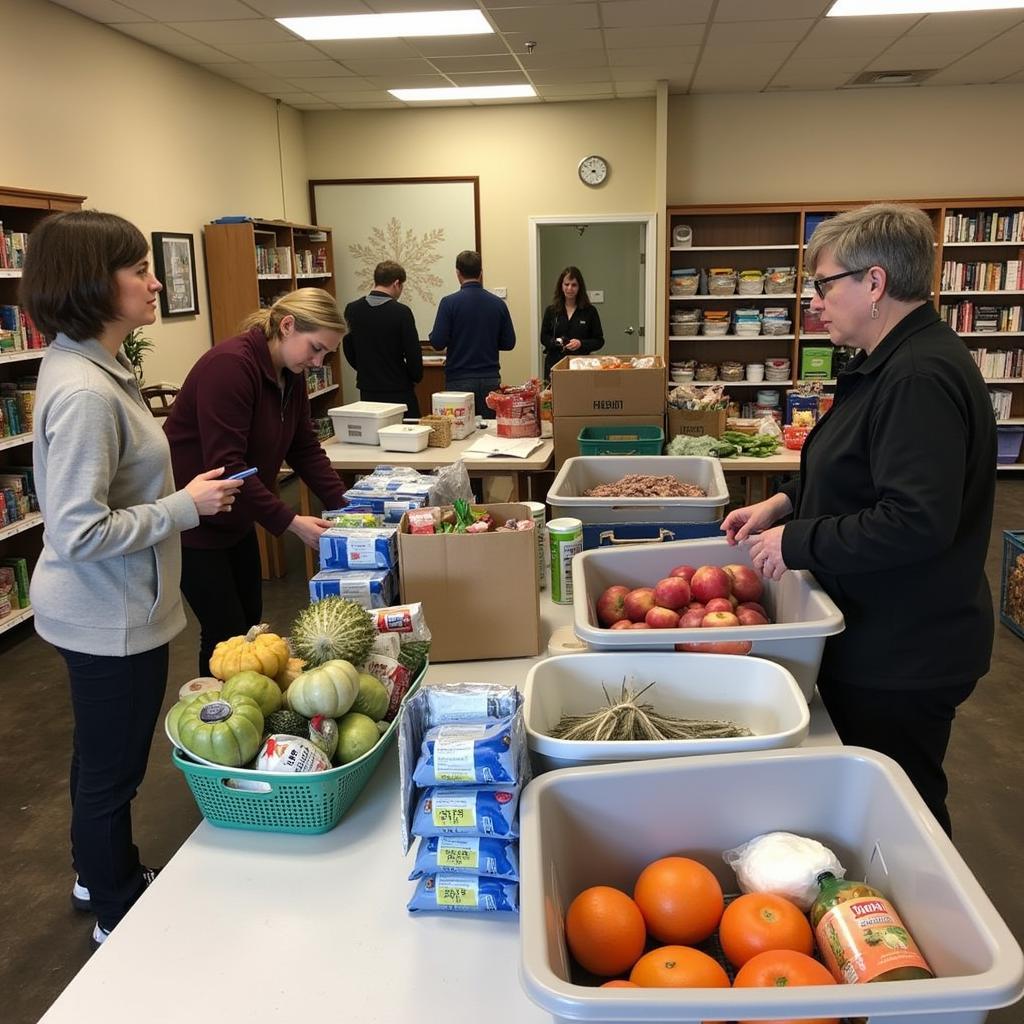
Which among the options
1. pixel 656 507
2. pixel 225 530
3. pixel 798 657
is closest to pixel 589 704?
pixel 798 657

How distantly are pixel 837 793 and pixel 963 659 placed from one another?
0.57m

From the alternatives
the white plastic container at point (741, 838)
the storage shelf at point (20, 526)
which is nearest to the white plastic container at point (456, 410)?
the storage shelf at point (20, 526)

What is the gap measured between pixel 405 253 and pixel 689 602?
6.82m

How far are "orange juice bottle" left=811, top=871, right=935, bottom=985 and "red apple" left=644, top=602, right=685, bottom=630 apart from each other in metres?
0.62

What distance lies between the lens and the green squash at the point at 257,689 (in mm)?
1293

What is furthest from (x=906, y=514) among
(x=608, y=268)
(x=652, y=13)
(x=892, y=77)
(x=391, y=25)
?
(x=608, y=268)

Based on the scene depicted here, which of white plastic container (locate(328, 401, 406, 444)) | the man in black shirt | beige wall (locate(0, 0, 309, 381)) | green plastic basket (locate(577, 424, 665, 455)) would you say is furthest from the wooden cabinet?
green plastic basket (locate(577, 424, 665, 455))

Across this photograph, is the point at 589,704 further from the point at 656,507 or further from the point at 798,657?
the point at 656,507

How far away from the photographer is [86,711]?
1.80 meters

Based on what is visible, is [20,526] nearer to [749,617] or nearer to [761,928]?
[749,617]

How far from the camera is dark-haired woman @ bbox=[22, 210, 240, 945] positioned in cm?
161

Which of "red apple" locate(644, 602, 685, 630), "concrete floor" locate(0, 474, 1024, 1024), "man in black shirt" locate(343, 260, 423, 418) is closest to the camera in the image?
"red apple" locate(644, 602, 685, 630)

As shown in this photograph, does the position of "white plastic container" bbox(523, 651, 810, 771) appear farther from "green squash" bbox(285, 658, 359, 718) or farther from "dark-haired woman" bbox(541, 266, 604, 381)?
"dark-haired woman" bbox(541, 266, 604, 381)

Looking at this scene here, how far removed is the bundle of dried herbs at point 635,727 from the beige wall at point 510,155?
6925mm
